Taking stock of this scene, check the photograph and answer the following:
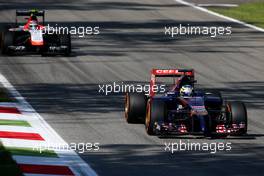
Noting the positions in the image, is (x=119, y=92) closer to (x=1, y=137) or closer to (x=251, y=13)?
(x=1, y=137)

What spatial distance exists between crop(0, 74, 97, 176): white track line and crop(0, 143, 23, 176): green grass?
91 cm

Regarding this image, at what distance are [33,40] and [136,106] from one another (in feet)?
35.9

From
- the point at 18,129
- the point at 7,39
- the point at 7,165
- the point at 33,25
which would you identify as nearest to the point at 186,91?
the point at 18,129

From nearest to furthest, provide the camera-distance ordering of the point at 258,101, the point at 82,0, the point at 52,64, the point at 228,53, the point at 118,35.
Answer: the point at 258,101
the point at 52,64
the point at 228,53
the point at 118,35
the point at 82,0

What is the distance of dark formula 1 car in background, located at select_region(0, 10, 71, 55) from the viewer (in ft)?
104

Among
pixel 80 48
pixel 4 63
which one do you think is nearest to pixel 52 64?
pixel 4 63

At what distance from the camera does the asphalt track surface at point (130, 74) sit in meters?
18.3

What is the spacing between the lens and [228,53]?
1359 inches

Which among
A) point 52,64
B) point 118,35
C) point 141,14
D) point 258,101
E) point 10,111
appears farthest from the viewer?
point 141,14

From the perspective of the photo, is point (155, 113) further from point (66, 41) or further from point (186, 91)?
point (66, 41)

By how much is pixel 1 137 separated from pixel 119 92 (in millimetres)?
6676

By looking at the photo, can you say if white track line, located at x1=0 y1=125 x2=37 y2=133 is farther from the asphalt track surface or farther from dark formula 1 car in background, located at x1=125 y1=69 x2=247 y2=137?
dark formula 1 car in background, located at x1=125 y1=69 x2=247 y2=137

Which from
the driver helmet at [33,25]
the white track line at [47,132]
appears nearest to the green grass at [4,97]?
the white track line at [47,132]

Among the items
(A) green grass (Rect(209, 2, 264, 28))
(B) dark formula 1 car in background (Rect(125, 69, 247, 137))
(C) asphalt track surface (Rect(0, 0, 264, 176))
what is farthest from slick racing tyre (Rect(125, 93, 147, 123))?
(A) green grass (Rect(209, 2, 264, 28))
